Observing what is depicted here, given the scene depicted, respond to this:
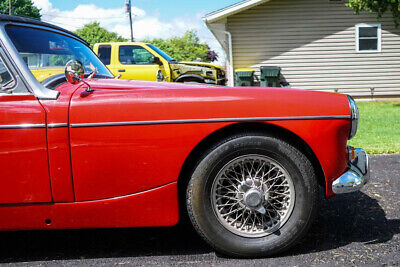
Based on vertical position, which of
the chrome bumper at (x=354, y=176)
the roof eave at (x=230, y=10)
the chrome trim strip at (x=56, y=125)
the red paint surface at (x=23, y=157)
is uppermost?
the roof eave at (x=230, y=10)

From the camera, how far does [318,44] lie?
14289 millimetres

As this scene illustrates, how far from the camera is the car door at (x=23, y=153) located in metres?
2.37

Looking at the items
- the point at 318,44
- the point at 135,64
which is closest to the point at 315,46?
the point at 318,44

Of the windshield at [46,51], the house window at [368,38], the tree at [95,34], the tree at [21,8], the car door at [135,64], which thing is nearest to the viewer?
the windshield at [46,51]

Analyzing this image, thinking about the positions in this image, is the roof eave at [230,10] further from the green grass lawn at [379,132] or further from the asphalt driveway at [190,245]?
the asphalt driveway at [190,245]

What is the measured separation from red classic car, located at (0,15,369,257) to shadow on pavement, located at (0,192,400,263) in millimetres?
315

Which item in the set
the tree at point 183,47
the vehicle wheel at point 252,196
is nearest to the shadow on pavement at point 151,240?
the vehicle wheel at point 252,196

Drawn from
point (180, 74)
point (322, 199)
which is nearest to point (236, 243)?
point (322, 199)

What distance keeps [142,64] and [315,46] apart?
21.8ft

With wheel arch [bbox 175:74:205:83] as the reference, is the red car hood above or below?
above

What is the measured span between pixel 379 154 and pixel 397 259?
3.32m

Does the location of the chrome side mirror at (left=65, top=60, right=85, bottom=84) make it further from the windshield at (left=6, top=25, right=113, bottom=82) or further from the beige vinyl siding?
the beige vinyl siding

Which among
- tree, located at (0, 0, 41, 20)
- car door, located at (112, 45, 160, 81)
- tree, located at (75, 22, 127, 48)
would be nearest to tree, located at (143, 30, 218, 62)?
tree, located at (75, 22, 127, 48)

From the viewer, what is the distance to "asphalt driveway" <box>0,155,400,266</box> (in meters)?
2.55
